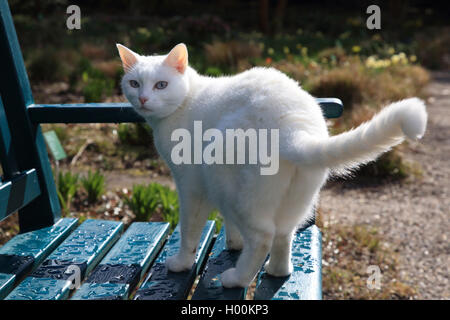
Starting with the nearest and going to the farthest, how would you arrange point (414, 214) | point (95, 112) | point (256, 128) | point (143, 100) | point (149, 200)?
point (256, 128) → point (143, 100) → point (95, 112) → point (149, 200) → point (414, 214)

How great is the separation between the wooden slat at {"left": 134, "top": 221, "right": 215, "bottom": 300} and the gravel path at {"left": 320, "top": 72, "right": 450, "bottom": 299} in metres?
1.53

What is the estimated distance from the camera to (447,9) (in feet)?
61.4

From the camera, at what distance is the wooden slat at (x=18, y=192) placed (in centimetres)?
167

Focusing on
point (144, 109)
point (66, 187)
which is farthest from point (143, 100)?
point (66, 187)

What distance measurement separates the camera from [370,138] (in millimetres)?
1082

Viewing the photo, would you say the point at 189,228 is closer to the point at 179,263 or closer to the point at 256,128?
the point at 179,263

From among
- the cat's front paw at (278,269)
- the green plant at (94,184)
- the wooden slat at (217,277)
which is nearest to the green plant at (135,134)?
the green plant at (94,184)

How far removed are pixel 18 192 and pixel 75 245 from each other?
29cm

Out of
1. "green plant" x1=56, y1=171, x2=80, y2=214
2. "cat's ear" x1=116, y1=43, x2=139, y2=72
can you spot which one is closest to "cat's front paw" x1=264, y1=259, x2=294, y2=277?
"cat's ear" x1=116, y1=43, x2=139, y2=72

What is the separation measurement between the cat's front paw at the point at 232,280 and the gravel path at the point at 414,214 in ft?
5.14

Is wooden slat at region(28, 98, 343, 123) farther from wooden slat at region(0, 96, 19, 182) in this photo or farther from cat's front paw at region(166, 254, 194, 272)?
cat's front paw at region(166, 254, 194, 272)

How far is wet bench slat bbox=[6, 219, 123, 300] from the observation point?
1443 mm

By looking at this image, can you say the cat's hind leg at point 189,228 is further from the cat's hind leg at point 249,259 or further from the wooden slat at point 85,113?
the wooden slat at point 85,113
